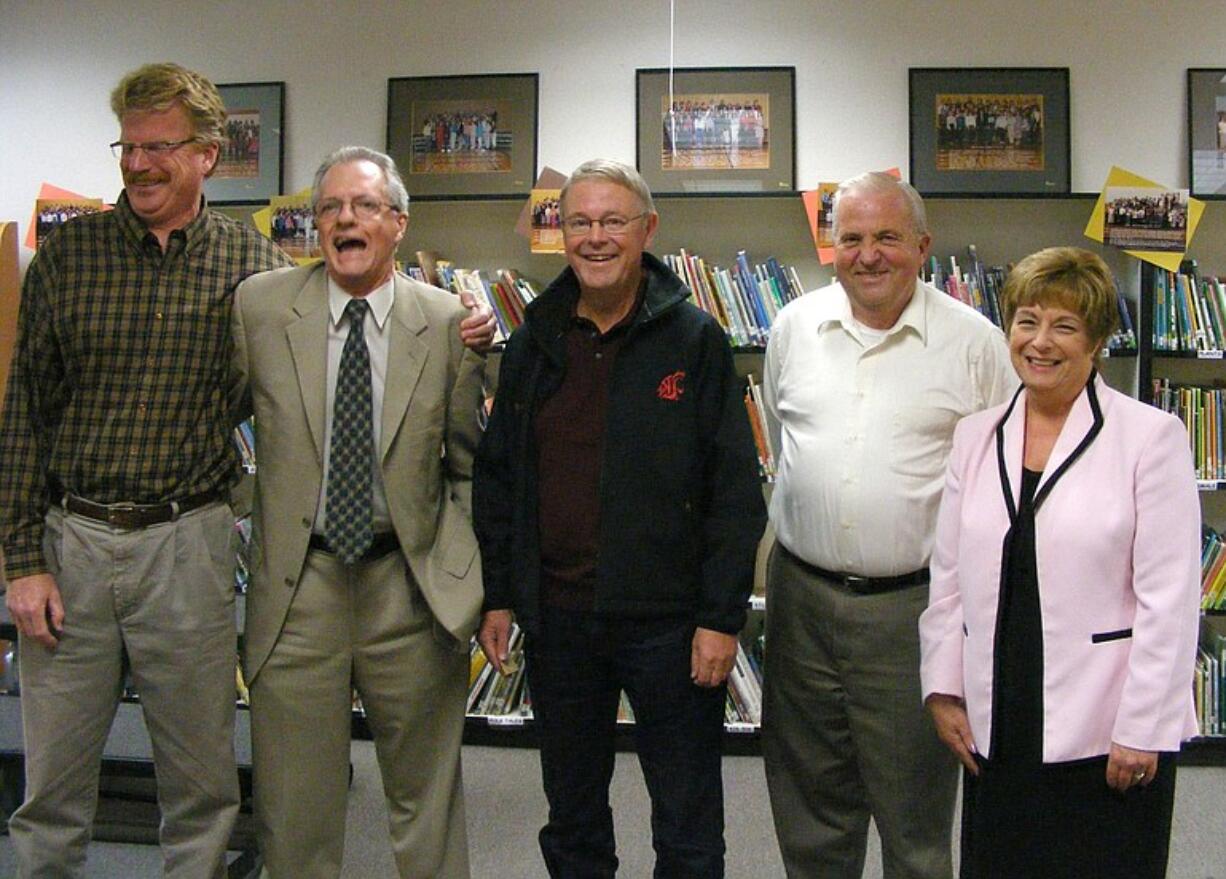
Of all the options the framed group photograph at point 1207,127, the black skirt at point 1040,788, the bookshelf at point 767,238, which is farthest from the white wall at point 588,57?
the black skirt at point 1040,788

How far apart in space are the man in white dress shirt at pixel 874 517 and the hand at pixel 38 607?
4.48 feet

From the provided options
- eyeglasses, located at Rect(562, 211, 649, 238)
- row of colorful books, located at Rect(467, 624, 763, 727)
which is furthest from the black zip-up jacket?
row of colorful books, located at Rect(467, 624, 763, 727)

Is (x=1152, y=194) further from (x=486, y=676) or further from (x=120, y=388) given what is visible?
(x=120, y=388)

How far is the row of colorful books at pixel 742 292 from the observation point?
131 inches

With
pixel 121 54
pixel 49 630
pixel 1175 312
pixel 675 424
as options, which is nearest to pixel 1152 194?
pixel 1175 312

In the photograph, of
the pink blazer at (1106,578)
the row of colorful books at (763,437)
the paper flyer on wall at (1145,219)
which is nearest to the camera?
the pink blazer at (1106,578)

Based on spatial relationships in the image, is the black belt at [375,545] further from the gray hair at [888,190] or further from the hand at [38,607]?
the gray hair at [888,190]

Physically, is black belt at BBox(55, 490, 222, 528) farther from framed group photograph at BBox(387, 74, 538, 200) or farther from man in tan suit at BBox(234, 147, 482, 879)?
framed group photograph at BBox(387, 74, 538, 200)

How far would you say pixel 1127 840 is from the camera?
1566mm

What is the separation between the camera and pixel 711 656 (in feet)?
5.79

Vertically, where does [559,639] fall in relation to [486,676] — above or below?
above

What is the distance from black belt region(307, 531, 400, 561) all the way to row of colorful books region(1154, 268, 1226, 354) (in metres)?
2.60

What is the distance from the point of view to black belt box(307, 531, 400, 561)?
1.84 m

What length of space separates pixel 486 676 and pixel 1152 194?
106 inches
